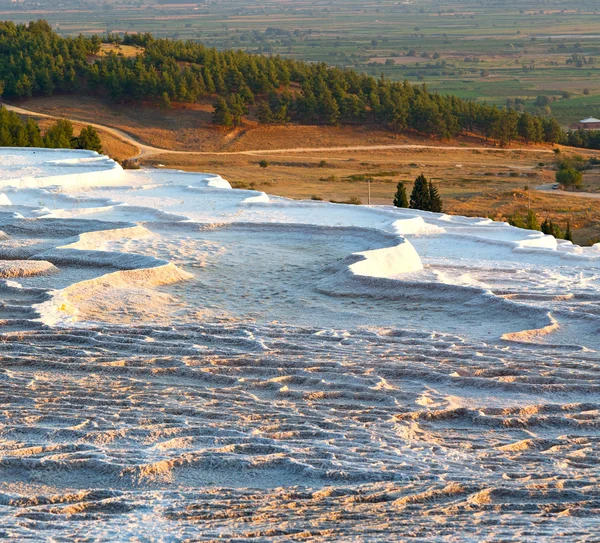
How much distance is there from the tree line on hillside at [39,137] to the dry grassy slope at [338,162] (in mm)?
4789

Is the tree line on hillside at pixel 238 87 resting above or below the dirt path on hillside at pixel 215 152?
above

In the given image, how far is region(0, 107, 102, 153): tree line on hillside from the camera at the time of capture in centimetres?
2572

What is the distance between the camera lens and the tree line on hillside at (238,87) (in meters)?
40.9

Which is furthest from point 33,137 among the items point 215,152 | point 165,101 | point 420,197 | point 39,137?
point 165,101

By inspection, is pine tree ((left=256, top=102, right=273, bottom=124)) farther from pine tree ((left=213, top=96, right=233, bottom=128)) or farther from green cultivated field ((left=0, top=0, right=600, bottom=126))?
green cultivated field ((left=0, top=0, right=600, bottom=126))

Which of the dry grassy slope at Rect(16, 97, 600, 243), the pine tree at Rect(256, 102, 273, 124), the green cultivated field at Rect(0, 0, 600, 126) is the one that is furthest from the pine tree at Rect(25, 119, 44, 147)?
the green cultivated field at Rect(0, 0, 600, 126)

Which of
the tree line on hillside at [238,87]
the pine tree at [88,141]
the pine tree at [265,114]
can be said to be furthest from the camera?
the pine tree at [265,114]

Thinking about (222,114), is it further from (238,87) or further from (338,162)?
(338,162)

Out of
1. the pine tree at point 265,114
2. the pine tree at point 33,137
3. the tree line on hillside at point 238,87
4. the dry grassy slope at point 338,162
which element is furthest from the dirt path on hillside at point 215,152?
the pine tree at point 33,137

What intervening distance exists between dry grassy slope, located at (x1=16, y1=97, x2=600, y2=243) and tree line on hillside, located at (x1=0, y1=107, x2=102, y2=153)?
4.79m

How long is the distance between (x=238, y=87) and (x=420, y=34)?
3239 inches

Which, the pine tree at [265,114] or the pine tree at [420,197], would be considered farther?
the pine tree at [265,114]

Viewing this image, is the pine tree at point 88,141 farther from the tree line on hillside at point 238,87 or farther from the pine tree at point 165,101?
the tree line on hillside at point 238,87

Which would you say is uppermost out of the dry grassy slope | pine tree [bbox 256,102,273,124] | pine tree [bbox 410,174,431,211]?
pine tree [bbox 256,102,273,124]
